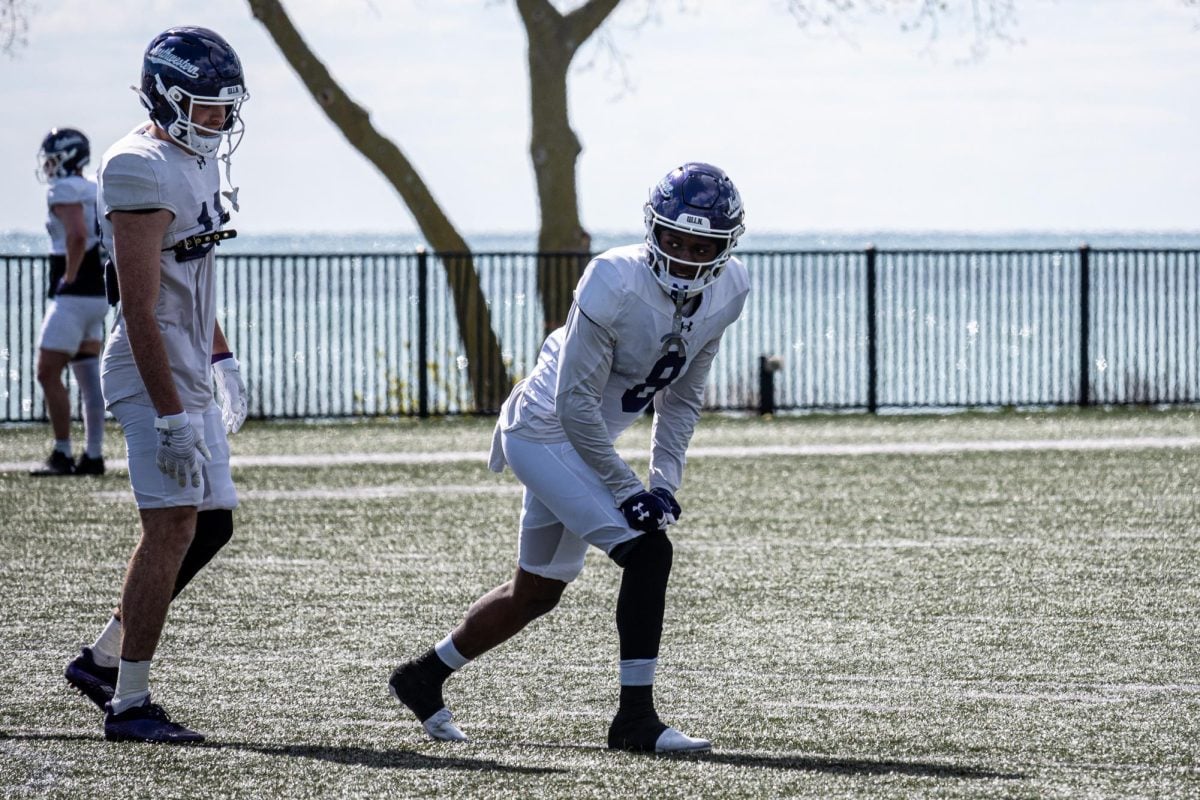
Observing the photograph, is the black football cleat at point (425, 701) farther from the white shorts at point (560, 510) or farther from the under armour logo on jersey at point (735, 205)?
the under armour logo on jersey at point (735, 205)

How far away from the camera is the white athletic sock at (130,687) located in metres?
5.34

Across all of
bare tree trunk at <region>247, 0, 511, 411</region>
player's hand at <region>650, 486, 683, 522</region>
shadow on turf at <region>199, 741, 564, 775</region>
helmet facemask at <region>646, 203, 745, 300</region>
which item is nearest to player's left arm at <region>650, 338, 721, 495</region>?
player's hand at <region>650, 486, 683, 522</region>

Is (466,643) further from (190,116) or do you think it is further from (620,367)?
(190,116)

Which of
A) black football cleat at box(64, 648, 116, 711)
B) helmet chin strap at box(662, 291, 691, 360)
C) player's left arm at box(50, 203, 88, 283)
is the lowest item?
black football cleat at box(64, 648, 116, 711)

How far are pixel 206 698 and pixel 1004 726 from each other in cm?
252

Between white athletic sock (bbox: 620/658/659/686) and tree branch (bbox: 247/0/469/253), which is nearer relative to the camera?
white athletic sock (bbox: 620/658/659/686)

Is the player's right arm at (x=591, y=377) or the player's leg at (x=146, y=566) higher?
the player's right arm at (x=591, y=377)

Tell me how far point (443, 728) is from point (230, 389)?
4.45 feet

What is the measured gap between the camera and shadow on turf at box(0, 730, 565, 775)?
5012 millimetres

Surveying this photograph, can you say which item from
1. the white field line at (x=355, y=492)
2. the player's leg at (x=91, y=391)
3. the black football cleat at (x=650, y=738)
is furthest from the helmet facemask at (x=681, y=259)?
the player's leg at (x=91, y=391)

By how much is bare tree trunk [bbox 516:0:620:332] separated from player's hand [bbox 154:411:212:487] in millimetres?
16117

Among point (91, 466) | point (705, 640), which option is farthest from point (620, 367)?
point (91, 466)

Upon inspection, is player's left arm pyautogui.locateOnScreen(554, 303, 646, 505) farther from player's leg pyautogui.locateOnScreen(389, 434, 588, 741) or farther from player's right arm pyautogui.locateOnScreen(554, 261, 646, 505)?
player's leg pyautogui.locateOnScreen(389, 434, 588, 741)

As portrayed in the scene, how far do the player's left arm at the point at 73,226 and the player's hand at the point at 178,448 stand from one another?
6.38 m
